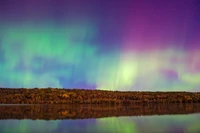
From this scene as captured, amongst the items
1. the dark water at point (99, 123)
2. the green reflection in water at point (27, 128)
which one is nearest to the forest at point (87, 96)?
the dark water at point (99, 123)

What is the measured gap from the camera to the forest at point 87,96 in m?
129

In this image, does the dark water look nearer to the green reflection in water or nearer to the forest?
the green reflection in water

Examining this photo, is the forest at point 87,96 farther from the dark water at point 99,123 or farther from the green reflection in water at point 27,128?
the green reflection in water at point 27,128

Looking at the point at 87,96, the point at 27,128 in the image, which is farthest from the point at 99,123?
the point at 87,96

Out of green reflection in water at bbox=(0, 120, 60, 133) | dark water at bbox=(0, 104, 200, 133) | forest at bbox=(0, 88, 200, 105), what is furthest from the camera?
forest at bbox=(0, 88, 200, 105)

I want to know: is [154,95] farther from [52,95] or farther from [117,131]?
[117,131]

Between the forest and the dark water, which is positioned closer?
the dark water

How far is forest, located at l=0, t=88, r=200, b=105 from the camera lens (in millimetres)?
128625

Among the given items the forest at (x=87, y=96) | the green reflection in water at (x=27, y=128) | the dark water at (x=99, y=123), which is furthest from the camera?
the forest at (x=87, y=96)

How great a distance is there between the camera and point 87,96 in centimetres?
13925

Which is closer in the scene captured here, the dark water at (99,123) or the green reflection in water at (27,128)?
the green reflection in water at (27,128)

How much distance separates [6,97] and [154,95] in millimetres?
57247

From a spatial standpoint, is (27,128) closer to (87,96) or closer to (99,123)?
(99,123)

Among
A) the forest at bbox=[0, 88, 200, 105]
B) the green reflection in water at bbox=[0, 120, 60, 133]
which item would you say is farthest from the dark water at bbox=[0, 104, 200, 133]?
the forest at bbox=[0, 88, 200, 105]
